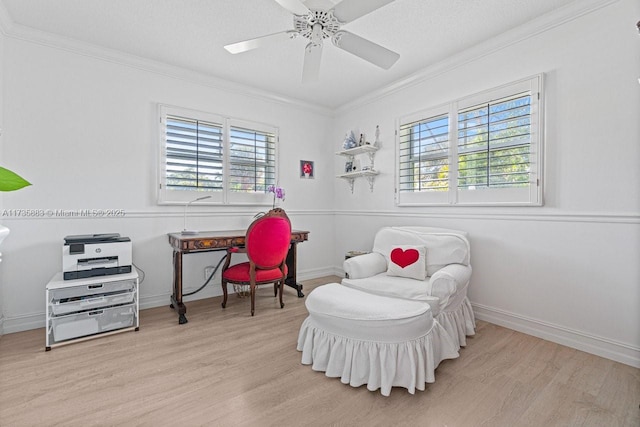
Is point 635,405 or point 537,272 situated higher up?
point 537,272

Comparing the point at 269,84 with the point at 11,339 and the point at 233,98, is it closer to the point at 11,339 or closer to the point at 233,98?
the point at 233,98

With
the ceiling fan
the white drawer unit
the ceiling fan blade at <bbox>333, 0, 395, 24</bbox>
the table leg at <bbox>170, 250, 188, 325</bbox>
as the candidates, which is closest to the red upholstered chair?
the table leg at <bbox>170, 250, 188, 325</bbox>

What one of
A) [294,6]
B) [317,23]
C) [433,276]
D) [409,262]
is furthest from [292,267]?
[294,6]

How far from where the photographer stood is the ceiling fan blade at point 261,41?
7.10 ft

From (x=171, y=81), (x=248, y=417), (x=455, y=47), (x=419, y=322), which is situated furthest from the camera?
(x=171, y=81)

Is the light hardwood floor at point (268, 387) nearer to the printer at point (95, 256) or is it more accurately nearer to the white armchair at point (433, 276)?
the white armchair at point (433, 276)

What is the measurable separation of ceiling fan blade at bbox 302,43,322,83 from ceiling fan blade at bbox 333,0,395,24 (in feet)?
1.02

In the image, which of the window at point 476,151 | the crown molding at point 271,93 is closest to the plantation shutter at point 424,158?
the window at point 476,151

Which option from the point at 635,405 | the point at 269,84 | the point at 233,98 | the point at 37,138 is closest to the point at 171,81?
the point at 233,98

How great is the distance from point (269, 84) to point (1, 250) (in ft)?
10.3

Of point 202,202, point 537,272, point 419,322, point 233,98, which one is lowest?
point 419,322

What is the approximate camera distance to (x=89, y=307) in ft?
8.15

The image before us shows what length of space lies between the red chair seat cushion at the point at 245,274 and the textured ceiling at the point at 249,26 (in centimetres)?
221

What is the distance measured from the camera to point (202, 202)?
3568mm
